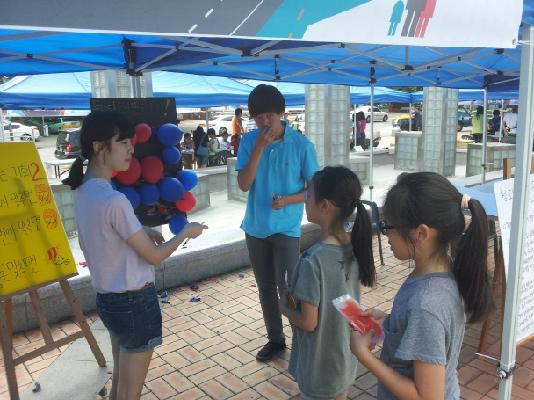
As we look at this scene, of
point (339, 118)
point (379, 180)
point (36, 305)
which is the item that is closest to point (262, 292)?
point (36, 305)

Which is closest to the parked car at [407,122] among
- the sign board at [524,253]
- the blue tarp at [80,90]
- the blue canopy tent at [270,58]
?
the blue tarp at [80,90]

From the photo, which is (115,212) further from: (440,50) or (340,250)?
(440,50)

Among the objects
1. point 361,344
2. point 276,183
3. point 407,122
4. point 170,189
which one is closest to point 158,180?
point 170,189

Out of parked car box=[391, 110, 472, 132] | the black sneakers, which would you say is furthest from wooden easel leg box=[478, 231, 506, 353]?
parked car box=[391, 110, 472, 132]

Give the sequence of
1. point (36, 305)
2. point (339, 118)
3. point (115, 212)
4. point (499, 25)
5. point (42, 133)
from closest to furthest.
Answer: point (499, 25), point (115, 212), point (36, 305), point (339, 118), point (42, 133)

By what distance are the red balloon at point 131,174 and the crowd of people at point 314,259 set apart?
61 centimetres

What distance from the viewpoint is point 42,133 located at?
30047 millimetres

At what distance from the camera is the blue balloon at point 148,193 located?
288 cm

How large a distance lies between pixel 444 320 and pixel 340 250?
2.10 feet

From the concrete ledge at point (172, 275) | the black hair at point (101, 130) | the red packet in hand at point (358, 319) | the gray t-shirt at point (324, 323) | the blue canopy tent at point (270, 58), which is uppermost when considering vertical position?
the blue canopy tent at point (270, 58)

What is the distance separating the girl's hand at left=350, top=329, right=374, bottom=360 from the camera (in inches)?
51.6

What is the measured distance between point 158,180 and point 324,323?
1552 millimetres

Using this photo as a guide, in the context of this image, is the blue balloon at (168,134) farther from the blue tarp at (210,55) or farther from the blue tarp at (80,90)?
the blue tarp at (80,90)

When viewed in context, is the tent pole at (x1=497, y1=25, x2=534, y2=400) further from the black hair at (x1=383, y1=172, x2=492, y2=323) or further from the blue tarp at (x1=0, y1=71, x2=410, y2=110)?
the blue tarp at (x1=0, y1=71, x2=410, y2=110)
